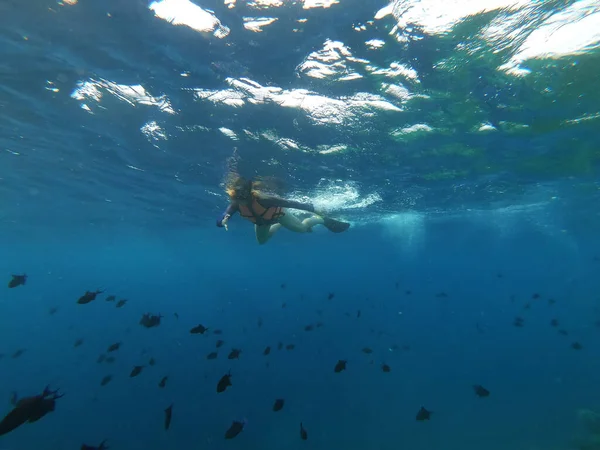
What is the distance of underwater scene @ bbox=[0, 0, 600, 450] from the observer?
8.41 m

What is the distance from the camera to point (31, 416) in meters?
5.10

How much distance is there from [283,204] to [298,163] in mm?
7821

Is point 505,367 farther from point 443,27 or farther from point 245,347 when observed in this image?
point 443,27

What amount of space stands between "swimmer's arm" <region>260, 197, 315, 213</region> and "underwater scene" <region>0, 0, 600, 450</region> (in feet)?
0.24

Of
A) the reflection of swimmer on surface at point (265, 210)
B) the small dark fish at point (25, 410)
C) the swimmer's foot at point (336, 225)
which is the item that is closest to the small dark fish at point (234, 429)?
the small dark fish at point (25, 410)

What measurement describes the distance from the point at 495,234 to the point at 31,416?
187 feet

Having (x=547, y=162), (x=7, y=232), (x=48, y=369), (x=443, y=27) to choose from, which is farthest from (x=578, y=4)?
(x=7, y=232)

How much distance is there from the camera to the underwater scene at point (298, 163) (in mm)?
8414

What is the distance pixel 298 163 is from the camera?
56.1 feet

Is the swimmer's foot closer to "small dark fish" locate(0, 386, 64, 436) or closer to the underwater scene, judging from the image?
the underwater scene

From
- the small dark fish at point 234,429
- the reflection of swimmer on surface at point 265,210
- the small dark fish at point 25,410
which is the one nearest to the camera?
the small dark fish at point 25,410

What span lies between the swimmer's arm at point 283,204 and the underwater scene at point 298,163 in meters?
0.07

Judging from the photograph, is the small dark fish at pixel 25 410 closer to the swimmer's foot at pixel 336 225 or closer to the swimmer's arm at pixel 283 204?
the swimmer's arm at pixel 283 204

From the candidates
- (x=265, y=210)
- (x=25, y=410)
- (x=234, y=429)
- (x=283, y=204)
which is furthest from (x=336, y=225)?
(x=25, y=410)
